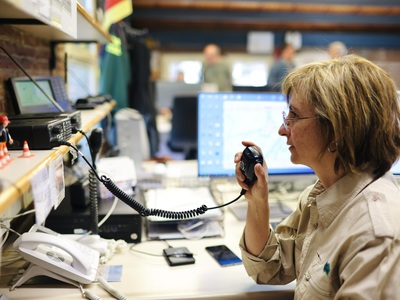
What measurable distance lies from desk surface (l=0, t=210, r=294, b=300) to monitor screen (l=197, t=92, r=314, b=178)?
480 millimetres

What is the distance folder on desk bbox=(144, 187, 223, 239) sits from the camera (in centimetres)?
147

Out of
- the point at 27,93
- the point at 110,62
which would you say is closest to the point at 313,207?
the point at 27,93

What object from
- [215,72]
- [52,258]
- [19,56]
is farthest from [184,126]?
[52,258]

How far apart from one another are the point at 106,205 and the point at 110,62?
2.18 meters

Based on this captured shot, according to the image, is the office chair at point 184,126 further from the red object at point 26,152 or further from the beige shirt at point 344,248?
→ the red object at point 26,152

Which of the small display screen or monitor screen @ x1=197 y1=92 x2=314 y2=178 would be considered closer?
the small display screen

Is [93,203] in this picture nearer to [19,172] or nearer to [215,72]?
[19,172]

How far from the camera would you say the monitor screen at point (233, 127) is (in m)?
1.69

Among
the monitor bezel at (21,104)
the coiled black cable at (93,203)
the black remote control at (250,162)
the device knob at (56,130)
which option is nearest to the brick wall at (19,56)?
the monitor bezel at (21,104)

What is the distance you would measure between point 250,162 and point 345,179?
0.29 meters

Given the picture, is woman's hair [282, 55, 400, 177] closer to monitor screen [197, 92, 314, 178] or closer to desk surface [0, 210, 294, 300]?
desk surface [0, 210, 294, 300]

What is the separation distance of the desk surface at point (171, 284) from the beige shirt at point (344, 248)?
49 millimetres

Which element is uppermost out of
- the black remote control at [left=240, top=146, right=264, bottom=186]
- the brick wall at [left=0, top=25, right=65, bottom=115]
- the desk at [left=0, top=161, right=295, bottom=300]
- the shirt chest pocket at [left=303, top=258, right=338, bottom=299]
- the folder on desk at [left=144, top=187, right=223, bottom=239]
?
the brick wall at [left=0, top=25, right=65, bottom=115]

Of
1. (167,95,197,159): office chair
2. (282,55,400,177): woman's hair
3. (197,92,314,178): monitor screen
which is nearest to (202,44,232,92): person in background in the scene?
(167,95,197,159): office chair
